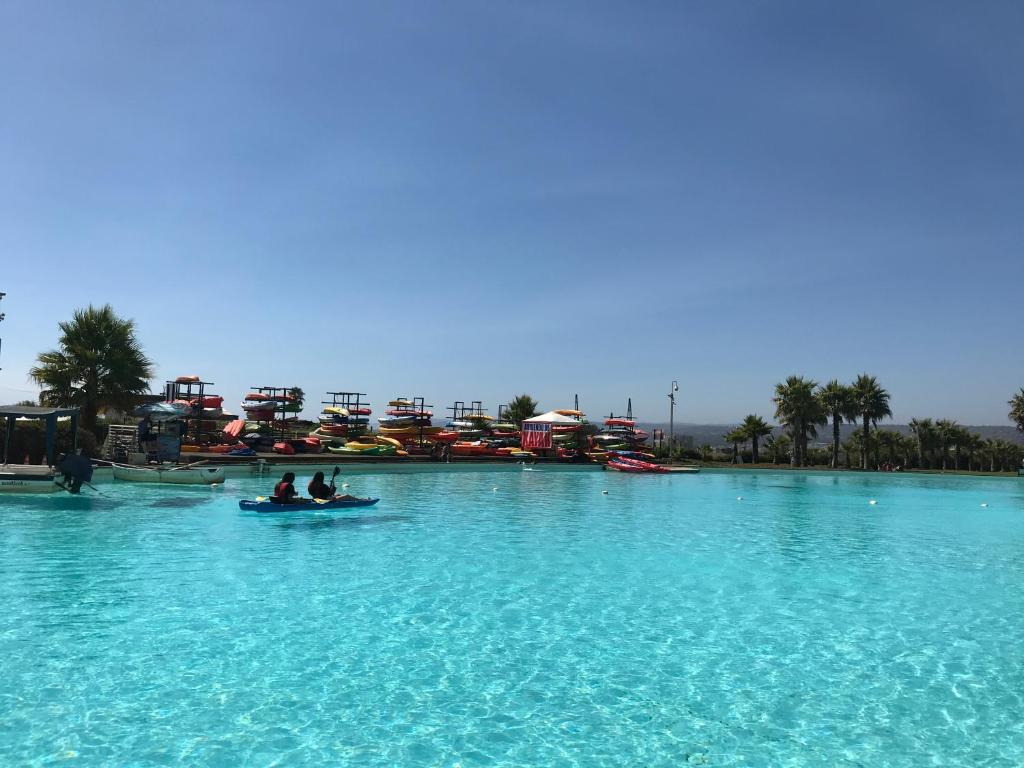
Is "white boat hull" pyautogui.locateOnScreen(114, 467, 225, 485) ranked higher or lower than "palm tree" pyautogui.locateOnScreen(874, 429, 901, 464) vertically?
lower

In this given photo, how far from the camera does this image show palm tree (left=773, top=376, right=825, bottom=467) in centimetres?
6297

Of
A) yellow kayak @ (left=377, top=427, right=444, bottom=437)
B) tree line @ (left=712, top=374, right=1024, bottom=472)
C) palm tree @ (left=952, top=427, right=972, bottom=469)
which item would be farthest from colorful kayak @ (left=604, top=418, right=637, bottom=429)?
palm tree @ (left=952, top=427, right=972, bottom=469)

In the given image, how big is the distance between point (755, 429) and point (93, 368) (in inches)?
2276

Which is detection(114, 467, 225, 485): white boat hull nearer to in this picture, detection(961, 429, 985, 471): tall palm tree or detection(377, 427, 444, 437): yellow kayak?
detection(377, 427, 444, 437): yellow kayak

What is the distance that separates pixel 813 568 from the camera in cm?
1625

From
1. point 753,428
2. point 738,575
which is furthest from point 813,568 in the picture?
point 753,428

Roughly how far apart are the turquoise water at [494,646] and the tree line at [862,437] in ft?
150

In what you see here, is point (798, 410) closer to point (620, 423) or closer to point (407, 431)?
point (620, 423)

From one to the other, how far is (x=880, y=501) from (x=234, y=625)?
3480cm

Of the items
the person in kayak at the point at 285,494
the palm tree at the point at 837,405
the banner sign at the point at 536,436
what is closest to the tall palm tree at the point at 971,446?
the palm tree at the point at 837,405

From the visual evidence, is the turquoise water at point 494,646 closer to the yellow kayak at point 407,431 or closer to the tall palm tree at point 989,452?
the yellow kayak at point 407,431

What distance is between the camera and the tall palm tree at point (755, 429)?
65562 millimetres

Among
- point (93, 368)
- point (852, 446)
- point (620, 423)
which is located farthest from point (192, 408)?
point (852, 446)

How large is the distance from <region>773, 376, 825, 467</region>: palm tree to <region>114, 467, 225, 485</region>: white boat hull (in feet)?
177
